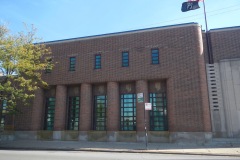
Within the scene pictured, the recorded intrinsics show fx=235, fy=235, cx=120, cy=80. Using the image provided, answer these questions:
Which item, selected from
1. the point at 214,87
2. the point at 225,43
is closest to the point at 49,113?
the point at 214,87

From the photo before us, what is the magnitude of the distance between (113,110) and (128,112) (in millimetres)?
1653

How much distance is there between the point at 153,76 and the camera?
2275cm

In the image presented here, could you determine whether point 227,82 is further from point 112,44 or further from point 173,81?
point 112,44

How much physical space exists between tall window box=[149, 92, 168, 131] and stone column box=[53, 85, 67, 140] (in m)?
9.20

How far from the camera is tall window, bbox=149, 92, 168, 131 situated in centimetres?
2242

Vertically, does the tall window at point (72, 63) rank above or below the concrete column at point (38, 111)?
above

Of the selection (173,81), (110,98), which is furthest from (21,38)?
(173,81)

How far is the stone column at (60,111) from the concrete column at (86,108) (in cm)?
220

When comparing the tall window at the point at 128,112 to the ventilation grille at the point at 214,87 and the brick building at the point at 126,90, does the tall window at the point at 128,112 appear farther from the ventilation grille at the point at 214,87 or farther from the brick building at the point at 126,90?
the ventilation grille at the point at 214,87

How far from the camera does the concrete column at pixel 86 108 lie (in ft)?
77.2

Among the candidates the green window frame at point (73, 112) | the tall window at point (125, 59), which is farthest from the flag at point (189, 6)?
the green window frame at point (73, 112)

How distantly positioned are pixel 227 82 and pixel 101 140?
13152 millimetres

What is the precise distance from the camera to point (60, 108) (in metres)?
24.8

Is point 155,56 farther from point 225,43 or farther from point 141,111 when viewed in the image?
point 225,43
